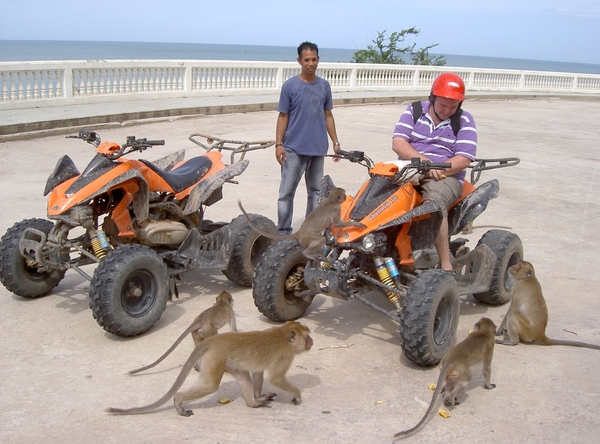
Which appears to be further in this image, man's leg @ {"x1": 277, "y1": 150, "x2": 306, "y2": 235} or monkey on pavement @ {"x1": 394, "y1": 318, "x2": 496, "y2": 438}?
man's leg @ {"x1": 277, "y1": 150, "x2": 306, "y2": 235}

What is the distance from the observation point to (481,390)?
457cm

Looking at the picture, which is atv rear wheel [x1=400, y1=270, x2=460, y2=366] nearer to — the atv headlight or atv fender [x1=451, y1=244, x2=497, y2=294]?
the atv headlight

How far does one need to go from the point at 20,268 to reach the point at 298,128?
10.7 feet

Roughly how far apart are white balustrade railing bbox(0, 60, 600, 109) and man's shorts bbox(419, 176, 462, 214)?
1255 cm

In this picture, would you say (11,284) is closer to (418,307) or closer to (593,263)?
(418,307)

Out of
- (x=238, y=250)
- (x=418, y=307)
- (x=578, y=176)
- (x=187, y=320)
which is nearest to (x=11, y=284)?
(x=187, y=320)

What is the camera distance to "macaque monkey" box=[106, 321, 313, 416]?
4.05 metres

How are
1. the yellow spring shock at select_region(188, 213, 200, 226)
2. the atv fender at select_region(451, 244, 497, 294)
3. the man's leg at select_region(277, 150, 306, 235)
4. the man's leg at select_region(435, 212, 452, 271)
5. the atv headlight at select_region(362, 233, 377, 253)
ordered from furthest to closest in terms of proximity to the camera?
1. the man's leg at select_region(277, 150, 306, 235)
2. the yellow spring shock at select_region(188, 213, 200, 226)
3. the atv fender at select_region(451, 244, 497, 294)
4. the man's leg at select_region(435, 212, 452, 271)
5. the atv headlight at select_region(362, 233, 377, 253)

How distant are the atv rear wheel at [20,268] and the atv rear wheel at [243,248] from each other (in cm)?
154

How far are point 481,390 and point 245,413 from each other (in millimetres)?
1628

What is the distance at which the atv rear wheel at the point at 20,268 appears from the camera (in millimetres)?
5711

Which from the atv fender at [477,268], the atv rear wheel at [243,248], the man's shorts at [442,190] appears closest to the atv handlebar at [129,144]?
the atv rear wheel at [243,248]

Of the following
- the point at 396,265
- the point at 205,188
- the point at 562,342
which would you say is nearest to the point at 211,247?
the point at 205,188

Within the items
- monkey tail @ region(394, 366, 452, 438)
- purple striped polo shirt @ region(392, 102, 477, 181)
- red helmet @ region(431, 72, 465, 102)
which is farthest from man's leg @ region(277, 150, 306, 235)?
monkey tail @ region(394, 366, 452, 438)
